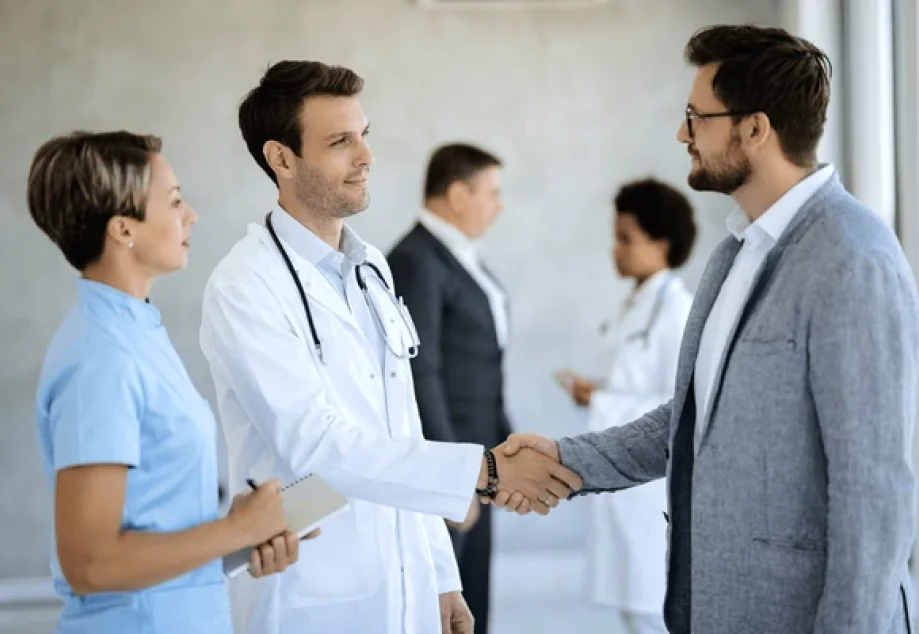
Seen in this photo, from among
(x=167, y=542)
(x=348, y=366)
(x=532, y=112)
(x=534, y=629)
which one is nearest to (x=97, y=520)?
(x=167, y=542)

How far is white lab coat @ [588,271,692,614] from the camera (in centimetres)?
340

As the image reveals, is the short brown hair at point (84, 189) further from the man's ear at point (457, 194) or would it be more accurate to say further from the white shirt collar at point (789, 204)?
the man's ear at point (457, 194)

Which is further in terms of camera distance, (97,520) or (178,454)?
(178,454)

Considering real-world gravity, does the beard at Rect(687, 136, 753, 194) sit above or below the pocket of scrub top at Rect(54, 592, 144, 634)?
above

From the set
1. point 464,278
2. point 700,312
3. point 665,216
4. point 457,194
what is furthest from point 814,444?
point 457,194

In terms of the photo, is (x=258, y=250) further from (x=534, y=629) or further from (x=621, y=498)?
(x=534, y=629)

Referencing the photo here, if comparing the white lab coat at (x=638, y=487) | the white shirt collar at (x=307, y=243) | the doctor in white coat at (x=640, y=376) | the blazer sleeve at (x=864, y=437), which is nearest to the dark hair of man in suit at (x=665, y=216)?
the doctor in white coat at (x=640, y=376)

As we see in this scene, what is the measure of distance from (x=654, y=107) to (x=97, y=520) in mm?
3980

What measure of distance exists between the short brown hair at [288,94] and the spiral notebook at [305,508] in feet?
2.51

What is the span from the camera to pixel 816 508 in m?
1.59

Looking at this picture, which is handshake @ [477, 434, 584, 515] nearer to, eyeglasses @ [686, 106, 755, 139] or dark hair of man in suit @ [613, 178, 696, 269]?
eyeglasses @ [686, 106, 755, 139]

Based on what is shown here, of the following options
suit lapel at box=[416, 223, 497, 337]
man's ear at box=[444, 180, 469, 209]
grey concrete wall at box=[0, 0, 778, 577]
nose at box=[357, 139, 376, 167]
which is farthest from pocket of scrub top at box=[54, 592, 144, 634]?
grey concrete wall at box=[0, 0, 778, 577]

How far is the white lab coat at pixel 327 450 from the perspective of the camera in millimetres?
1938

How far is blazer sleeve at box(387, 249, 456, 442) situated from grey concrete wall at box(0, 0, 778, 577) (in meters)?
1.33
